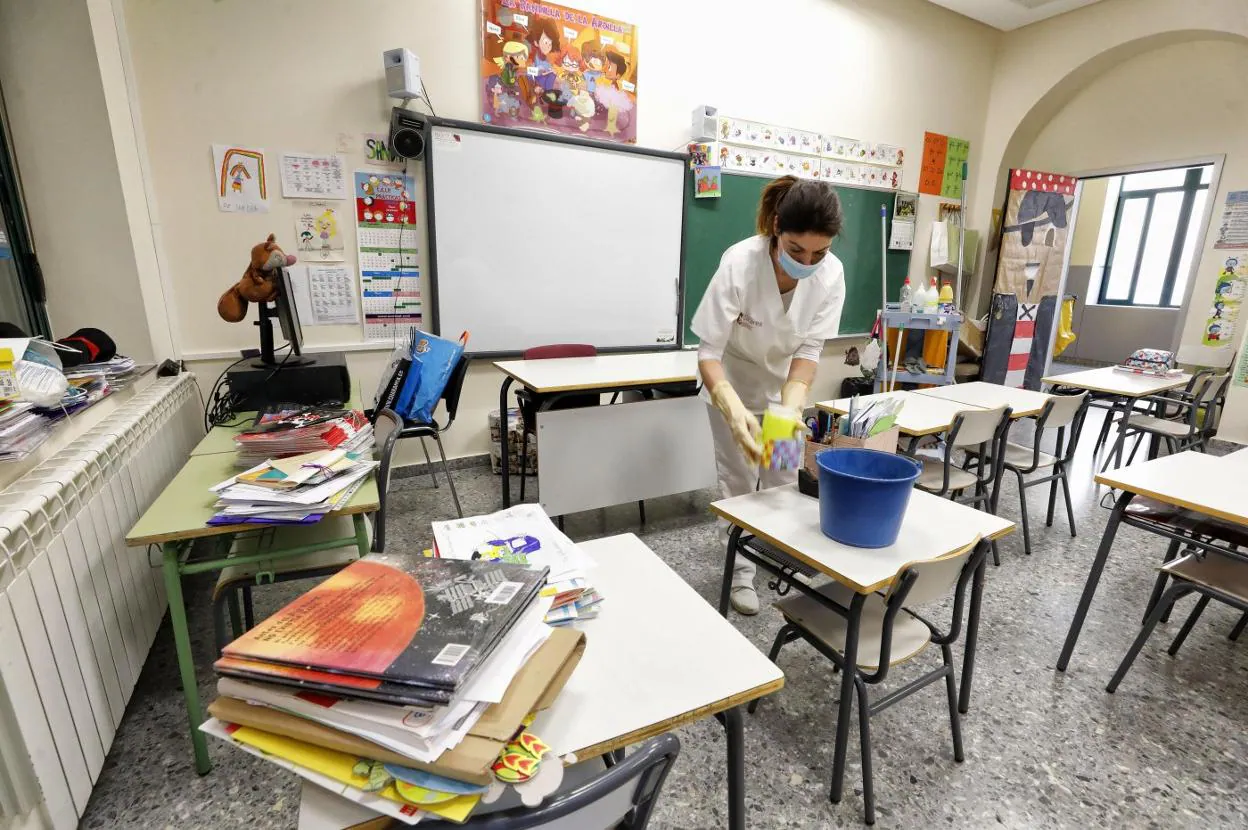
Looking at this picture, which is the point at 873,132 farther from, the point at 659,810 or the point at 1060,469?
the point at 659,810

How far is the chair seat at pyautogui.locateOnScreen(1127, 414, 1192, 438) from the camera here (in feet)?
10.4

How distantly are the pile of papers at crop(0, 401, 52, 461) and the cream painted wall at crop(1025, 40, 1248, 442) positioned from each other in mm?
6412

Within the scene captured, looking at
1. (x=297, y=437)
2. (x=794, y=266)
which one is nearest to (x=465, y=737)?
(x=297, y=437)

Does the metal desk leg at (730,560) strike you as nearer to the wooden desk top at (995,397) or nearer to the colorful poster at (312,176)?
the wooden desk top at (995,397)

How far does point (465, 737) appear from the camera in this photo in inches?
23.6

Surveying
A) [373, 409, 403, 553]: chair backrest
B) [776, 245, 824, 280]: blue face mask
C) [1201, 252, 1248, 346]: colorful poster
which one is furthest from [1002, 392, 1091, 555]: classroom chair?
[373, 409, 403, 553]: chair backrest

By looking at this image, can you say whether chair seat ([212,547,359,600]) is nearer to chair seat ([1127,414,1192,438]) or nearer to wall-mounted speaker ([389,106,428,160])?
wall-mounted speaker ([389,106,428,160])

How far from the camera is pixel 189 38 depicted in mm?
2619

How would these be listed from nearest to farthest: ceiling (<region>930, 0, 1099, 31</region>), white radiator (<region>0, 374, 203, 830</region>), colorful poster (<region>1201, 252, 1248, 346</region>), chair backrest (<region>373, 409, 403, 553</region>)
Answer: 1. white radiator (<region>0, 374, 203, 830</region>)
2. chair backrest (<region>373, 409, 403, 553</region>)
3. colorful poster (<region>1201, 252, 1248, 346</region>)
4. ceiling (<region>930, 0, 1099, 31</region>)

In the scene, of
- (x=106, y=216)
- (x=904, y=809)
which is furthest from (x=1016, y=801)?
(x=106, y=216)

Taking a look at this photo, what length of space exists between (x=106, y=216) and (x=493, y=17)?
2138 mm

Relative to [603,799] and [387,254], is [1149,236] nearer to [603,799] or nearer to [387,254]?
[387,254]

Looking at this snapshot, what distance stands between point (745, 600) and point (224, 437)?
6.41ft

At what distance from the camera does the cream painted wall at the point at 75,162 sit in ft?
7.06
